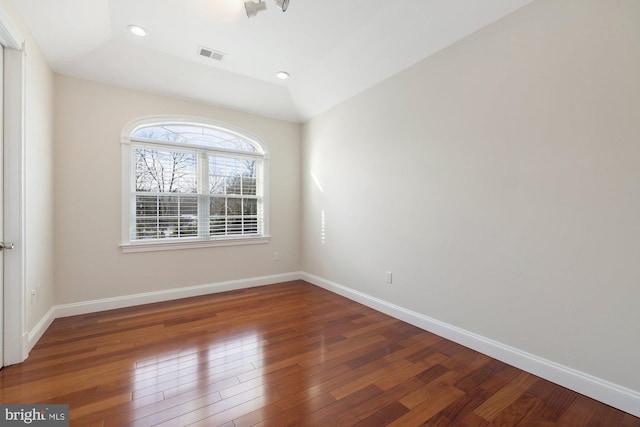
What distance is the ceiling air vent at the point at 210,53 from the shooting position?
123 inches

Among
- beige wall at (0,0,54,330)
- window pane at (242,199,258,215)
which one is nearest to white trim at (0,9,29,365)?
beige wall at (0,0,54,330)

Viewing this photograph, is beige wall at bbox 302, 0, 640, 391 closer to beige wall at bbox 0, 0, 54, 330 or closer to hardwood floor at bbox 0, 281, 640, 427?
hardwood floor at bbox 0, 281, 640, 427

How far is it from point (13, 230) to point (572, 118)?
4114 mm

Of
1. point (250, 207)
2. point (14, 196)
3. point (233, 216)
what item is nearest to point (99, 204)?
point (14, 196)

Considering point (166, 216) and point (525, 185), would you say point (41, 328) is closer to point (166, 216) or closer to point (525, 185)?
point (166, 216)

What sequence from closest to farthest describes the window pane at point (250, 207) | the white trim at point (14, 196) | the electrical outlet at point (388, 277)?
the white trim at point (14, 196)
the electrical outlet at point (388, 277)
the window pane at point (250, 207)

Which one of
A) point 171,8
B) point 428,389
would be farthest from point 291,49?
point 428,389

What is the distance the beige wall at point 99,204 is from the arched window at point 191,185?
0.13m

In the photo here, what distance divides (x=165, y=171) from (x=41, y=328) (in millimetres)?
2046

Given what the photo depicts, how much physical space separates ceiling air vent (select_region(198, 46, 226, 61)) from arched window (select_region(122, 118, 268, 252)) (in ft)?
2.99

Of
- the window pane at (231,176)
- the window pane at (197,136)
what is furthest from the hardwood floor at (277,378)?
the window pane at (197,136)

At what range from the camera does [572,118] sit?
1918 mm

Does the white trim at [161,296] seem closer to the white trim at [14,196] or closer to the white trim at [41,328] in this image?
the white trim at [41,328]

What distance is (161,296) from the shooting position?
3.64 m
